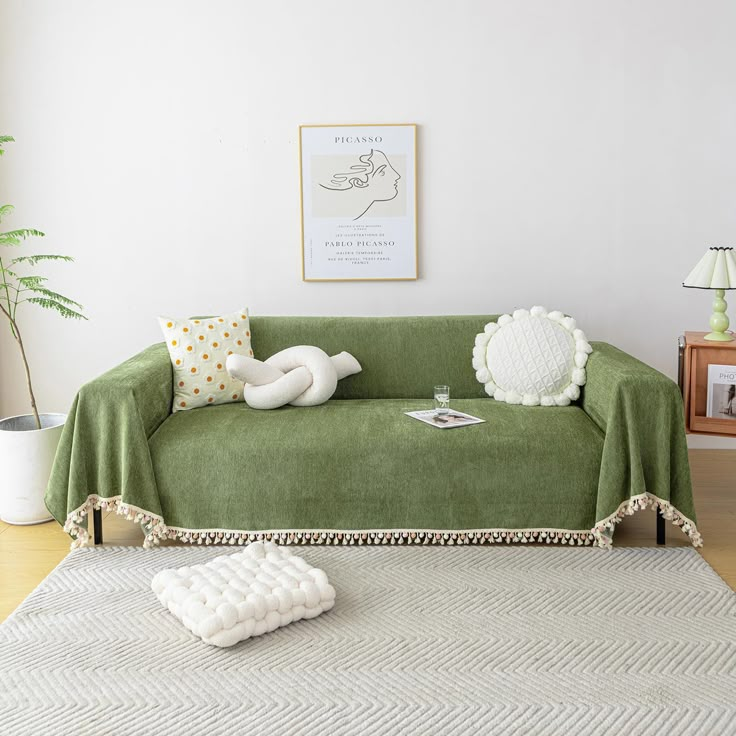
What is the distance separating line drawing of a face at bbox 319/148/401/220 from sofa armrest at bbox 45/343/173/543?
158 cm

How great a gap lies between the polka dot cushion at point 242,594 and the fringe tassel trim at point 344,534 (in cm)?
27

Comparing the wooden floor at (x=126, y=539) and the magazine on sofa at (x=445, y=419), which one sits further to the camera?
the magazine on sofa at (x=445, y=419)

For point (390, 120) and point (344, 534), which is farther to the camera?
point (390, 120)

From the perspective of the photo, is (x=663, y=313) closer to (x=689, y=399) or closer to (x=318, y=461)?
(x=689, y=399)

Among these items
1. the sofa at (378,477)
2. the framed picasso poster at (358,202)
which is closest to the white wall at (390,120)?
the framed picasso poster at (358,202)

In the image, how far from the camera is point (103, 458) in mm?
2840

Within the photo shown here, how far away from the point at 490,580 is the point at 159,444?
1231 mm

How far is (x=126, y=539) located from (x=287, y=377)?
0.86 meters

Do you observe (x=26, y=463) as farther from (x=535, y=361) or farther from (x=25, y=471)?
(x=535, y=361)

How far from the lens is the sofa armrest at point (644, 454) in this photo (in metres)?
2.78

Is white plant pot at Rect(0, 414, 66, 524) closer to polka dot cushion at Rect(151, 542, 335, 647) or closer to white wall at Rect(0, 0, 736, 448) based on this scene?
polka dot cushion at Rect(151, 542, 335, 647)

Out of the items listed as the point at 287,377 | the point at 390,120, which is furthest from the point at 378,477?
the point at 390,120

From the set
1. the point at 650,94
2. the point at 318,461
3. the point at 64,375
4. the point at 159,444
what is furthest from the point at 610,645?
the point at 64,375

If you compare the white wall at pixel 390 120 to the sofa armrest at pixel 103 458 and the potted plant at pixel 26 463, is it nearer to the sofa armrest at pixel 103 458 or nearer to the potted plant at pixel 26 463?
the potted plant at pixel 26 463
